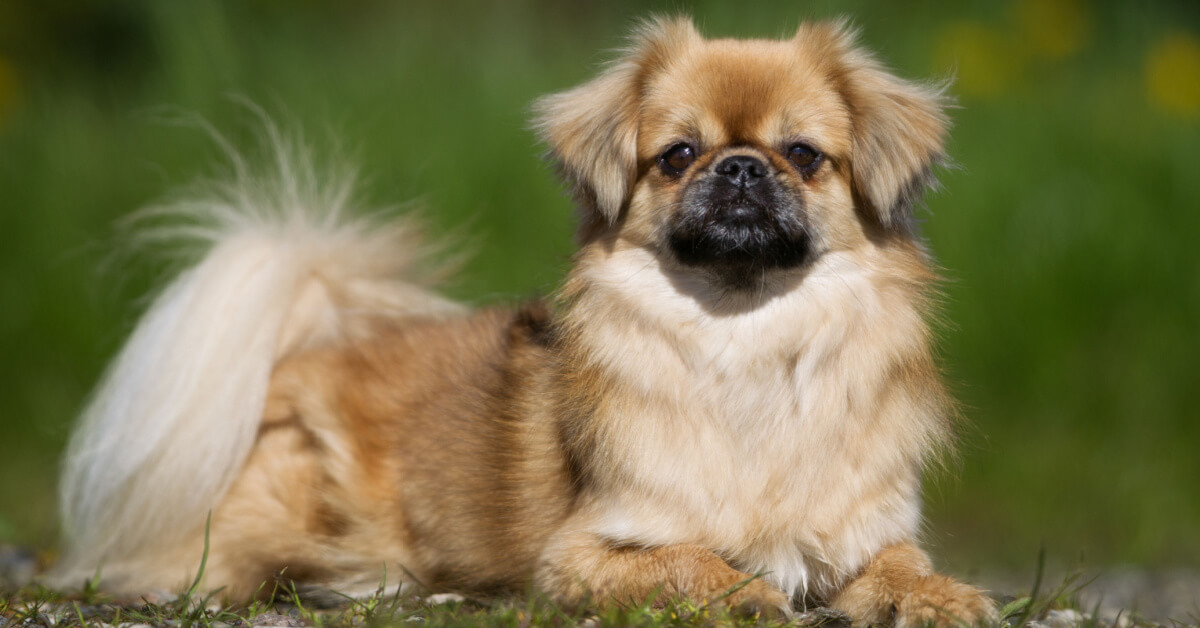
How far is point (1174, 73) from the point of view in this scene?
8633 mm

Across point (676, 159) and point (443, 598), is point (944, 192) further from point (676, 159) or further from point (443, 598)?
point (443, 598)

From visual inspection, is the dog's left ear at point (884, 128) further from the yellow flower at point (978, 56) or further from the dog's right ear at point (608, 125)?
the yellow flower at point (978, 56)

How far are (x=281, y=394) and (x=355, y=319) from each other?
1.53ft

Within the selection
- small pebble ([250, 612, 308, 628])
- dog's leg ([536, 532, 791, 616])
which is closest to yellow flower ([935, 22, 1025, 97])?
dog's leg ([536, 532, 791, 616])

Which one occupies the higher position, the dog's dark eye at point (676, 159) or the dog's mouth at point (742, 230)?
the dog's dark eye at point (676, 159)

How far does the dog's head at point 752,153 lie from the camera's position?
133 inches

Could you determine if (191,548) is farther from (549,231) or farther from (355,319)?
(549,231)

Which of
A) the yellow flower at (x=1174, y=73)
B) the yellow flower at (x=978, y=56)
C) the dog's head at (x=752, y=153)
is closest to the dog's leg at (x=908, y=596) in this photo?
the dog's head at (x=752, y=153)

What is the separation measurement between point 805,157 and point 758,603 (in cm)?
138

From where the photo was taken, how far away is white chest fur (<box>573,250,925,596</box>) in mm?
3203

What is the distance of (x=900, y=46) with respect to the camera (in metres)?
8.86

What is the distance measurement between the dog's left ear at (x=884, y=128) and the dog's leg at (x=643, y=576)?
1.22 metres

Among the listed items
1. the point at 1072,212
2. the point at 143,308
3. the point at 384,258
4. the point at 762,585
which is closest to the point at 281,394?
the point at 384,258

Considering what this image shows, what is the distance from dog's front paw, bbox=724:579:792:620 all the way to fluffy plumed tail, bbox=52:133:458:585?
2.10 metres
